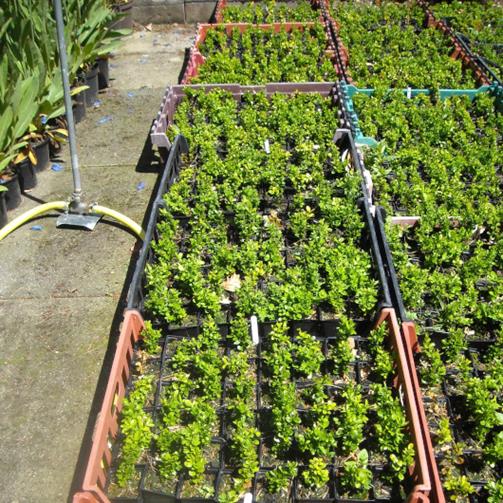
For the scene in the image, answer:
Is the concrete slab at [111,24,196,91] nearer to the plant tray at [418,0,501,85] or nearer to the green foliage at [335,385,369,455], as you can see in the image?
the plant tray at [418,0,501,85]

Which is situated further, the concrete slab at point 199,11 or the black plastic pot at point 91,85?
the concrete slab at point 199,11

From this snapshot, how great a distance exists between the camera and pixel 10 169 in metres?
4.82

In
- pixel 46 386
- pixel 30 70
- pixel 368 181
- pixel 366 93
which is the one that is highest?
pixel 30 70

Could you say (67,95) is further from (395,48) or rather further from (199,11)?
(199,11)

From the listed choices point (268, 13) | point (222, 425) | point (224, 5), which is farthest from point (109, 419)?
point (224, 5)

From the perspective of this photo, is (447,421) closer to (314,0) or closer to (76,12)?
(76,12)

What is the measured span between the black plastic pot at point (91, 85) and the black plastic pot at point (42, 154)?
1.43 m

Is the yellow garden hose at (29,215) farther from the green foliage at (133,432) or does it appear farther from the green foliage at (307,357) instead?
the green foliage at (307,357)

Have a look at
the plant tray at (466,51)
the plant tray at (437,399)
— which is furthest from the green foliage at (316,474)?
the plant tray at (466,51)

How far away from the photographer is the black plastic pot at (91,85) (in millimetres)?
6484

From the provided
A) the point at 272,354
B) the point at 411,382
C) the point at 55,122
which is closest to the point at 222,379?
the point at 272,354

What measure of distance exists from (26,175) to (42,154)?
379 millimetres

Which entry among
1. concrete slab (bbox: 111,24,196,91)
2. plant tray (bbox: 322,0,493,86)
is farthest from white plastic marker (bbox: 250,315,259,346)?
concrete slab (bbox: 111,24,196,91)

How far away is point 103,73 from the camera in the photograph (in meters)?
7.00
